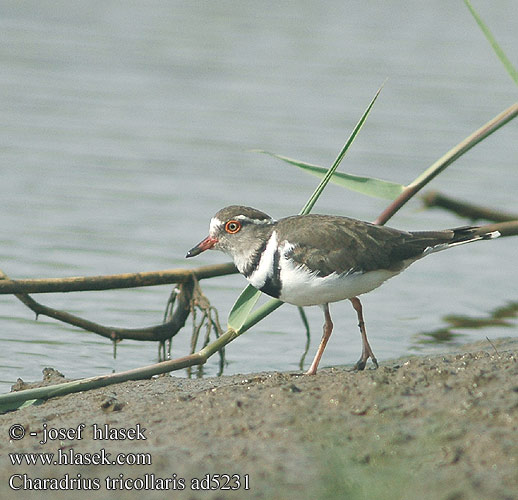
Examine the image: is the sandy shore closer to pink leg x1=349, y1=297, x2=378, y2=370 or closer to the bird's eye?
pink leg x1=349, y1=297, x2=378, y2=370

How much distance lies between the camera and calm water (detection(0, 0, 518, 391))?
348 inches

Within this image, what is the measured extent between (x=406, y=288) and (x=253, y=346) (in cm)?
226

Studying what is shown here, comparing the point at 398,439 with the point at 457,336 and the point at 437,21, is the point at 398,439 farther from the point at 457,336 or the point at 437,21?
the point at 437,21

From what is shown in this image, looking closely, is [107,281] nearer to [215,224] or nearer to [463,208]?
[215,224]

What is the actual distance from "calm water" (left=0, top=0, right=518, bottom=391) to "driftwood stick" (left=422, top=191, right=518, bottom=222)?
18cm

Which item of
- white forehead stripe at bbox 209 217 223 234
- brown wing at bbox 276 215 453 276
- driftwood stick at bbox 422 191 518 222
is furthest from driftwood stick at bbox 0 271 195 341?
driftwood stick at bbox 422 191 518 222

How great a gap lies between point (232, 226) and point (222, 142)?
21.7 ft

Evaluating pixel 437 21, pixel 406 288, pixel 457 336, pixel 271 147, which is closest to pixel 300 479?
pixel 457 336

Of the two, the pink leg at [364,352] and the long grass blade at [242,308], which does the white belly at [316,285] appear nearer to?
the long grass blade at [242,308]

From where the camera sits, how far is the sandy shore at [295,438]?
4.23 metres

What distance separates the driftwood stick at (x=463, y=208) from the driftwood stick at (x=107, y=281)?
2.98 m

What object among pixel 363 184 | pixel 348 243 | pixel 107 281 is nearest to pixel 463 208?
pixel 363 184

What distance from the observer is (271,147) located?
12898 mm

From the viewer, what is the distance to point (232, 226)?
675 centimetres
